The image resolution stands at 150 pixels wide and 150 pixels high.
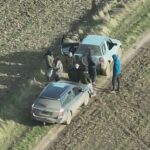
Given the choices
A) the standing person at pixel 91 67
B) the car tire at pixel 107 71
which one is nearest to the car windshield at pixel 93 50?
the car tire at pixel 107 71

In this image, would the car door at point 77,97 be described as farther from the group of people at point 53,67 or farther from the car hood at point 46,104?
the group of people at point 53,67

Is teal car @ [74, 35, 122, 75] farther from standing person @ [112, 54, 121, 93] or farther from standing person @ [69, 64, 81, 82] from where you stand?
standing person @ [112, 54, 121, 93]

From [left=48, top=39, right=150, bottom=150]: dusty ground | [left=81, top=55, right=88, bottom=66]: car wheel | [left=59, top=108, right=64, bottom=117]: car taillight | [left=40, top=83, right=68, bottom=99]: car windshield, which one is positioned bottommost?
[left=48, top=39, right=150, bottom=150]: dusty ground

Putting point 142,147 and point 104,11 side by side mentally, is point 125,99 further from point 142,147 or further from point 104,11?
point 104,11

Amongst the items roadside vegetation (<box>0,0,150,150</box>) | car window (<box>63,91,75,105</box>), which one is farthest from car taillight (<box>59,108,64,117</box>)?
roadside vegetation (<box>0,0,150,150</box>)

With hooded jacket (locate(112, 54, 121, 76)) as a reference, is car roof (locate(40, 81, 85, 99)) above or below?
below

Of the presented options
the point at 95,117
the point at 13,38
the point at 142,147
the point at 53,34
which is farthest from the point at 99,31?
the point at 142,147

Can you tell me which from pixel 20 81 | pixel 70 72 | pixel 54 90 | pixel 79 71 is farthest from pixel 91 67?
pixel 20 81
